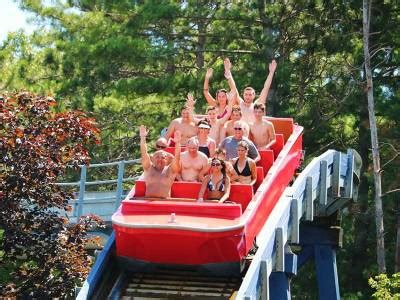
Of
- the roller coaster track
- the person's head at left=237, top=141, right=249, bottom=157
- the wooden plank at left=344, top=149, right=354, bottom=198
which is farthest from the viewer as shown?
the wooden plank at left=344, top=149, right=354, bottom=198

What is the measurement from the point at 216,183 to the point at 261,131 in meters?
1.72

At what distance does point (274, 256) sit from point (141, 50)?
474 inches

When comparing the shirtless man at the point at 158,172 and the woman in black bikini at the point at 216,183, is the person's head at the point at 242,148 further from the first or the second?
the shirtless man at the point at 158,172

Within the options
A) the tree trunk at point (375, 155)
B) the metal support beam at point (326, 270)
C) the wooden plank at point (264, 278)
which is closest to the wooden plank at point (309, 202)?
the metal support beam at point (326, 270)

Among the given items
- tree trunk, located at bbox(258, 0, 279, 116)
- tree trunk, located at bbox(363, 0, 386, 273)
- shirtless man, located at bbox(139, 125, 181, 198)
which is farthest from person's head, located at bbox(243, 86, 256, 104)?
tree trunk, located at bbox(258, 0, 279, 116)

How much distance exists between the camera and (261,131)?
12.0 metres

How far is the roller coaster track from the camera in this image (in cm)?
974

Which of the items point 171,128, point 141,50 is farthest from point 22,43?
point 171,128

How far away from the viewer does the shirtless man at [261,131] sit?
1198cm

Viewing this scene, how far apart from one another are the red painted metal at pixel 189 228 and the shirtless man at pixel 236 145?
0.78 metres

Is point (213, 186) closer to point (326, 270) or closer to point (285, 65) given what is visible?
point (326, 270)

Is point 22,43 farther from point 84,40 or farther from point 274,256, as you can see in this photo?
point 274,256

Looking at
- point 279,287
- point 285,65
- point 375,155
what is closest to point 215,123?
point 279,287

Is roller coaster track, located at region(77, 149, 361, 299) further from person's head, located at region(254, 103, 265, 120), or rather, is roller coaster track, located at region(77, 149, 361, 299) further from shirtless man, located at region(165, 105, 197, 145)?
shirtless man, located at region(165, 105, 197, 145)
